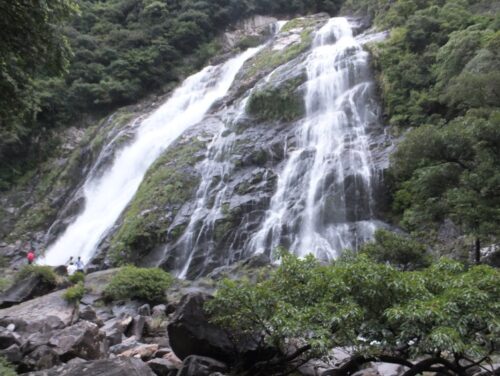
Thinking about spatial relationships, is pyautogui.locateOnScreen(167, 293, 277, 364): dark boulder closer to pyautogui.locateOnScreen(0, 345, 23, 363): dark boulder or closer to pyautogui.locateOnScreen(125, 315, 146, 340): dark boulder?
pyautogui.locateOnScreen(0, 345, 23, 363): dark boulder

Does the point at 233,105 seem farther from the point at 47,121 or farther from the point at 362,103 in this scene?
the point at 47,121

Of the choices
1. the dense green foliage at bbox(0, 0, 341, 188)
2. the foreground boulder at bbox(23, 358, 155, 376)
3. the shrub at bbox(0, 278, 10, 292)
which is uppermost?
the dense green foliage at bbox(0, 0, 341, 188)

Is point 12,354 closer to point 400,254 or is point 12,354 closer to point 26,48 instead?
point 26,48

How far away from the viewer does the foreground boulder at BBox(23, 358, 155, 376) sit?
6211 millimetres

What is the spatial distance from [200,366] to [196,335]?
0.71 metres

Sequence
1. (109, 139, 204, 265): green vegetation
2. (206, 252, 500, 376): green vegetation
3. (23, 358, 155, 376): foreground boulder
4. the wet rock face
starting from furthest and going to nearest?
(109, 139, 204, 265): green vegetation
the wet rock face
(23, 358, 155, 376): foreground boulder
(206, 252, 500, 376): green vegetation

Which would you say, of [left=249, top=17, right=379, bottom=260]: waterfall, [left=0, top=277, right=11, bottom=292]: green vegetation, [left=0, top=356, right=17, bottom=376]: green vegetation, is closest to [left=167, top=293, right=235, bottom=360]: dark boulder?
[left=0, top=356, right=17, bottom=376]: green vegetation

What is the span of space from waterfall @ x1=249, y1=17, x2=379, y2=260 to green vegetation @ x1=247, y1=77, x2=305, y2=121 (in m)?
0.61

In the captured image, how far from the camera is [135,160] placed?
95.7 ft

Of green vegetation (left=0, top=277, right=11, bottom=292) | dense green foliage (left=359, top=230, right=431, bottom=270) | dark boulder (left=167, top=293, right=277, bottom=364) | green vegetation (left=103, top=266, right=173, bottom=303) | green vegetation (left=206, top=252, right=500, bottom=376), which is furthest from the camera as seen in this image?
green vegetation (left=0, top=277, right=11, bottom=292)

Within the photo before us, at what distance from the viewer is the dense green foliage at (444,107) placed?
12.3 metres

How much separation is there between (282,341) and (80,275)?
1056 centimetres

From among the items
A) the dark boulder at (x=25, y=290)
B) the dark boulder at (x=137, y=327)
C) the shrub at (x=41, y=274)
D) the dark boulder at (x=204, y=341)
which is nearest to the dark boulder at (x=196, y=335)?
the dark boulder at (x=204, y=341)

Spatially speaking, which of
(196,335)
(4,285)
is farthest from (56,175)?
(196,335)
